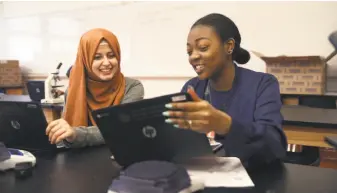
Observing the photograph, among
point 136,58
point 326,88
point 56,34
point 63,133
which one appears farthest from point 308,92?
point 56,34

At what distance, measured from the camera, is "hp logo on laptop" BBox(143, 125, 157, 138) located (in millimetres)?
808

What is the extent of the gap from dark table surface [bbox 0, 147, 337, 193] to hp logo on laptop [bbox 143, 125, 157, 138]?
0.47 feet

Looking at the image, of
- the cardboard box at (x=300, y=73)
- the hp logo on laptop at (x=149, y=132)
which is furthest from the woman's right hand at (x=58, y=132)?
the cardboard box at (x=300, y=73)

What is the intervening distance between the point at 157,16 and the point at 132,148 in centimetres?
300

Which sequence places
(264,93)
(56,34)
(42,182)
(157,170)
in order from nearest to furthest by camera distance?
(157,170), (42,182), (264,93), (56,34)

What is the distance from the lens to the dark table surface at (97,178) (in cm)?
75

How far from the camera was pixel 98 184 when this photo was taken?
786 millimetres

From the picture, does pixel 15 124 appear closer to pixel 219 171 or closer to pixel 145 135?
pixel 145 135

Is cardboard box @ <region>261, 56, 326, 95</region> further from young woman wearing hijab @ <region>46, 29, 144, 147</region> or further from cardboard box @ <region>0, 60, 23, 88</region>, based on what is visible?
cardboard box @ <region>0, 60, 23, 88</region>

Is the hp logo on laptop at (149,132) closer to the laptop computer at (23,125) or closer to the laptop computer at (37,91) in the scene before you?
the laptop computer at (23,125)

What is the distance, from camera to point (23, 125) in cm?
106

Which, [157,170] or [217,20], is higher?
[217,20]

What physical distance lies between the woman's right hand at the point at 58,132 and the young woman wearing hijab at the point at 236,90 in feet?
1.34

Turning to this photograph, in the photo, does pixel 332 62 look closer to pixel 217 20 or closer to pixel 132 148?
pixel 217 20
